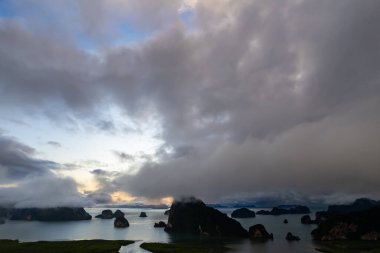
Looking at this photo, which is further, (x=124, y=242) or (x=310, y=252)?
(x=124, y=242)

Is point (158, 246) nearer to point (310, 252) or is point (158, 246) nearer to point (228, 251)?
point (228, 251)

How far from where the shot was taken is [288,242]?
200 m

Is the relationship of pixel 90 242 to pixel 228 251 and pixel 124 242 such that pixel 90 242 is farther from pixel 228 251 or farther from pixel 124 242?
pixel 228 251

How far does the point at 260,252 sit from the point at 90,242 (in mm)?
89471

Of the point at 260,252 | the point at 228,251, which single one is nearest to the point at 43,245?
the point at 228,251

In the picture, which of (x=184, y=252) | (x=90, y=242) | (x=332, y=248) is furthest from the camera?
(x=90, y=242)

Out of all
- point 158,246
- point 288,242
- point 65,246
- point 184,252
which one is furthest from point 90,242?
point 288,242

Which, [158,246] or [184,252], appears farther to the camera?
[158,246]

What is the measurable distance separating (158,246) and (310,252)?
7159cm

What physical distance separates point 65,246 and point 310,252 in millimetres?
115256

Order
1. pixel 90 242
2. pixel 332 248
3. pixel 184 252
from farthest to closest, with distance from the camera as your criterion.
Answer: pixel 90 242 → pixel 332 248 → pixel 184 252

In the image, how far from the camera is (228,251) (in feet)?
535

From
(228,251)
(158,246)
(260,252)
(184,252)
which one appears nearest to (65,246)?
(158,246)

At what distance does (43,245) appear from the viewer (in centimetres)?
17938
